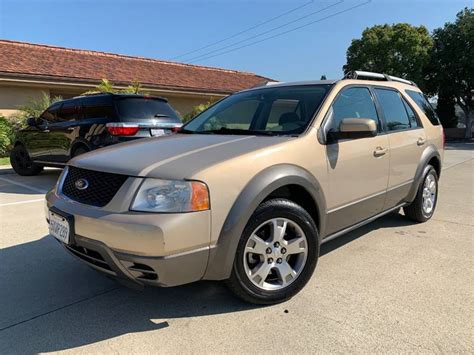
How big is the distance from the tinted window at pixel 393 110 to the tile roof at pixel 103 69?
1060 cm

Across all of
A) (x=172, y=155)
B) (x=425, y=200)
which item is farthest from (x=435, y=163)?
(x=172, y=155)

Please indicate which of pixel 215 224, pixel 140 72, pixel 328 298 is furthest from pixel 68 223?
pixel 140 72

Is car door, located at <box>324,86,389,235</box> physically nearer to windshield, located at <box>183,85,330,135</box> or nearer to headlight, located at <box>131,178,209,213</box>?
windshield, located at <box>183,85,330,135</box>

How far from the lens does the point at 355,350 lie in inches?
97.8

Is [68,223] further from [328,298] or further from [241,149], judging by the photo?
[328,298]

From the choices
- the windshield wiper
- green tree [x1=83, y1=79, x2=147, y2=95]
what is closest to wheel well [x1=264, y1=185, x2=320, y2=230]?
the windshield wiper

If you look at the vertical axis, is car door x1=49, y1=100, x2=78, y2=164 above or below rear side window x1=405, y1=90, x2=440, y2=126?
below

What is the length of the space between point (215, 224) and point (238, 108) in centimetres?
178

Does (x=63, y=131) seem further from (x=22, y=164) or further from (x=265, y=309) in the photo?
(x=265, y=309)

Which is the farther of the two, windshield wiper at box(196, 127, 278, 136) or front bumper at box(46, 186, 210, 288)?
windshield wiper at box(196, 127, 278, 136)

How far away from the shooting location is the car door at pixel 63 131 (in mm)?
7867

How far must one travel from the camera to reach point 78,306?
10.1 feet

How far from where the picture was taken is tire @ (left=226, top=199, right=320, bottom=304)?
2830mm

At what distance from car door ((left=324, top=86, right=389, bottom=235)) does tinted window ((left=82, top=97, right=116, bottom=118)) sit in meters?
4.61
